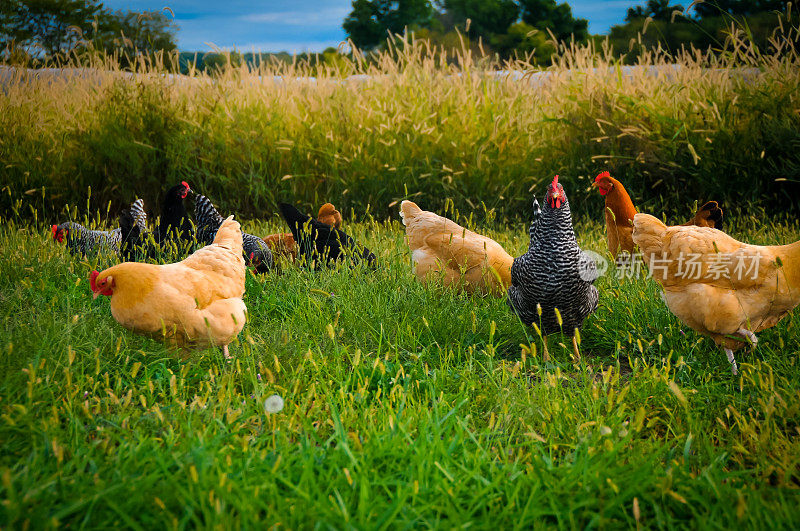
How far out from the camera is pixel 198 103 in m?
6.49

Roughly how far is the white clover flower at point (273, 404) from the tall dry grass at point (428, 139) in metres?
3.94

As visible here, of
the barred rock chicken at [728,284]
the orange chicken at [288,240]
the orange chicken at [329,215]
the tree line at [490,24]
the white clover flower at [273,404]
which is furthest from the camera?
the tree line at [490,24]

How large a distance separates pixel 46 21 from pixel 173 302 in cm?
824

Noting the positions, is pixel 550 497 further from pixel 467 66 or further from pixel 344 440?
pixel 467 66

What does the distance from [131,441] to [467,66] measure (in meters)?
6.04

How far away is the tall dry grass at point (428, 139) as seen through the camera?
18.6ft

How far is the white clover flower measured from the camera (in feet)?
6.20

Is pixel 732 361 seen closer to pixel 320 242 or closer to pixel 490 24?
pixel 320 242

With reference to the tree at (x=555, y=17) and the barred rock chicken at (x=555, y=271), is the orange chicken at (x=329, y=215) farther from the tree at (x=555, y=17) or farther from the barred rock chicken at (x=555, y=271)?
the tree at (x=555, y=17)

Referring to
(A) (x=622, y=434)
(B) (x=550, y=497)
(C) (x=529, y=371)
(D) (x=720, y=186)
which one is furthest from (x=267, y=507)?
(D) (x=720, y=186)

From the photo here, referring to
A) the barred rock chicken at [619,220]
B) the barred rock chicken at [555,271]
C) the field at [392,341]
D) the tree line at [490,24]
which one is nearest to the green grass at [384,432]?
the field at [392,341]

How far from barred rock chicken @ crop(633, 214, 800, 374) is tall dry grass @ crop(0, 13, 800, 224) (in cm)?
309

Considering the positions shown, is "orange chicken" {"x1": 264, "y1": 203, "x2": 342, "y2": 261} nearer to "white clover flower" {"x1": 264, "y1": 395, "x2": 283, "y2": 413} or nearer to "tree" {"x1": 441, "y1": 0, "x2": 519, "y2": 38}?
"white clover flower" {"x1": 264, "y1": 395, "x2": 283, "y2": 413}

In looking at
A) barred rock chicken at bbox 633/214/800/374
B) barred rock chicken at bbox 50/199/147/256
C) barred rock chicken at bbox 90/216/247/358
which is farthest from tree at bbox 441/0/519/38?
barred rock chicken at bbox 90/216/247/358
